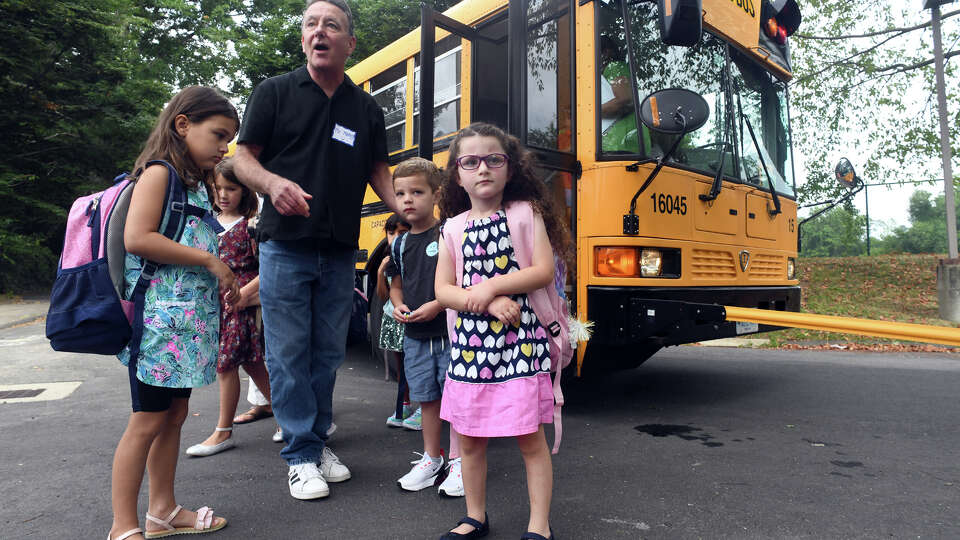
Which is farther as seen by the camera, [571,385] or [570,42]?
[571,385]

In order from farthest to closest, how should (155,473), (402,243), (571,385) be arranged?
(571,385)
(402,243)
(155,473)

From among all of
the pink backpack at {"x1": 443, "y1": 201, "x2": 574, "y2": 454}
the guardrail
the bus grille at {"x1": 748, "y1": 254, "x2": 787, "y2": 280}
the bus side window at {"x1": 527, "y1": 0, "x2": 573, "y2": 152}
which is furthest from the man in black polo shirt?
the bus grille at {"x1": 748, "y1": 254, "x2": 787, "y2": 280}

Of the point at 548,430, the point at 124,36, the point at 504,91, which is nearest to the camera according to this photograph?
the point at 548,430

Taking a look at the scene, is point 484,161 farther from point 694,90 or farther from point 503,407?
point 694,90

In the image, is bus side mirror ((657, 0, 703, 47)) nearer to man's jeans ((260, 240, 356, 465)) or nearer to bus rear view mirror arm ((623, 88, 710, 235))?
bus rear view mirror arm ((623, 88, 710, 235))

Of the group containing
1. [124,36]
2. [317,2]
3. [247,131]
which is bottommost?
[247,131]

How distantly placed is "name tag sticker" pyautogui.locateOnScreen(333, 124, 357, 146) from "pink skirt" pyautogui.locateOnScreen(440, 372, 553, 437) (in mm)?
1272

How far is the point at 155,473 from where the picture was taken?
7.07ft

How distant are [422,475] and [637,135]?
7.61 feet

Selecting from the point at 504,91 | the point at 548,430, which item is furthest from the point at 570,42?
the point at 548,430

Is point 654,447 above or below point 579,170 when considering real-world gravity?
below

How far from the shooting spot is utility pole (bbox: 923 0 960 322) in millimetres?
9219

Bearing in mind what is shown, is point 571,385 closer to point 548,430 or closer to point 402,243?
point 548,430

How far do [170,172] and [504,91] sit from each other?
8.91ft
